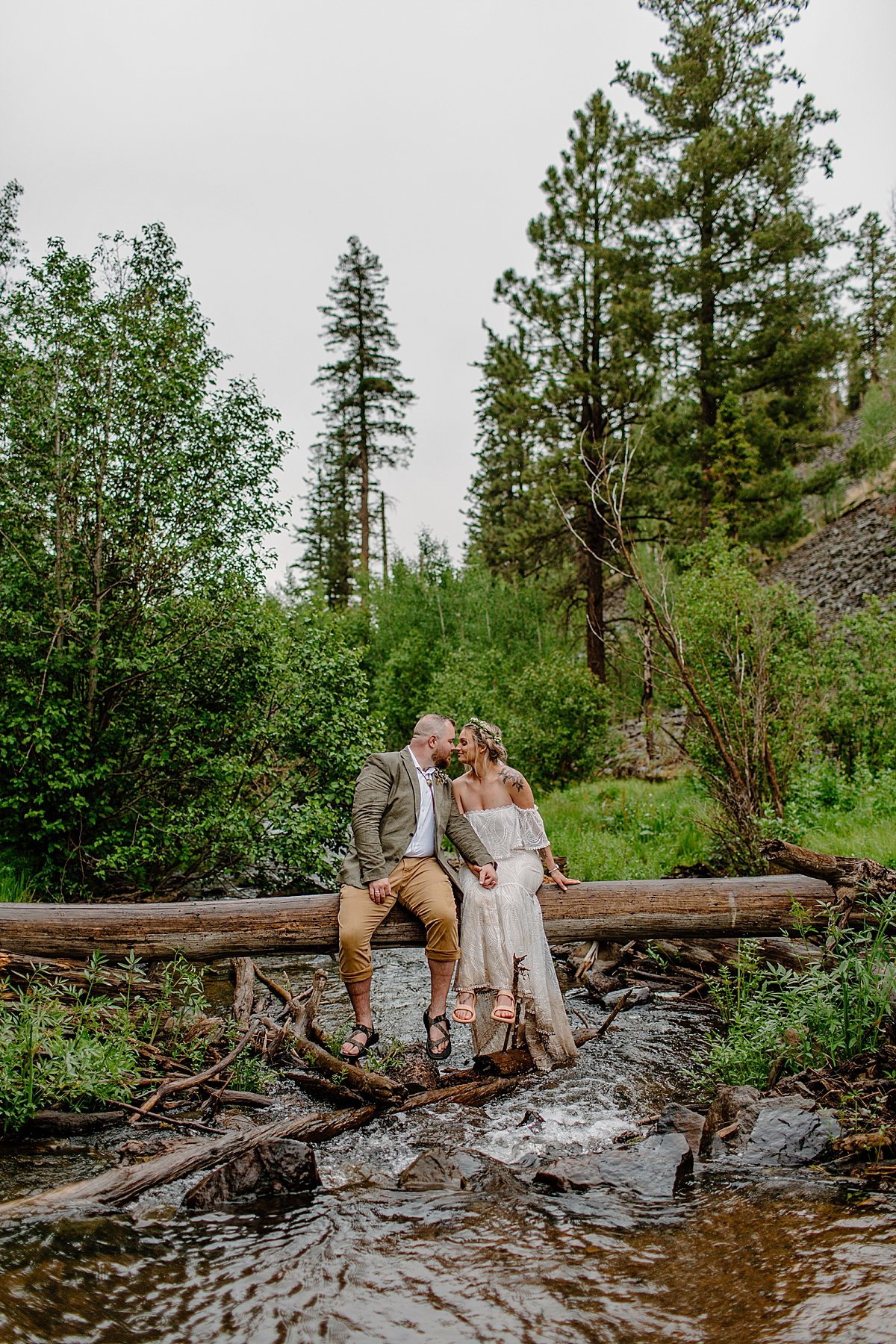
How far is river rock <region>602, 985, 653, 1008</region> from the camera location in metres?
8.15

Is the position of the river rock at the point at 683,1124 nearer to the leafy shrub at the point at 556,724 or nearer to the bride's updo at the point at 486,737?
the bride's updo at the point at 486,737

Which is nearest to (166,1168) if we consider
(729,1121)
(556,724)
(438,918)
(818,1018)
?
(438,918)

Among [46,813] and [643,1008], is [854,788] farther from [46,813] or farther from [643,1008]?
[46,813]

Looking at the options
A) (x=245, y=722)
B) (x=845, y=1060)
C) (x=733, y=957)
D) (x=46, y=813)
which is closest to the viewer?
(x=845, y=1060)

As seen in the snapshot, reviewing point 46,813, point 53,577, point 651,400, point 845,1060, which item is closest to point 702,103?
point 651,400

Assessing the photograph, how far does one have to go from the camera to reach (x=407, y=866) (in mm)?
6910

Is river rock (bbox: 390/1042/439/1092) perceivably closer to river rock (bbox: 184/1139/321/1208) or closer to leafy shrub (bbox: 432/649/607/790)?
river rock (bbox: 184/1139/321/1208)

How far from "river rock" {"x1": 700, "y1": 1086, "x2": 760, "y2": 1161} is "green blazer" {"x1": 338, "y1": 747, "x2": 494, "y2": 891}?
2.31 metres

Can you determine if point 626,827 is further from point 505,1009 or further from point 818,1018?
point 818,1018

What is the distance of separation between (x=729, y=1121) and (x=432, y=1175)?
5.49ft

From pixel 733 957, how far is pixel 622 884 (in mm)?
1497

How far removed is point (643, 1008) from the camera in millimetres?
8055

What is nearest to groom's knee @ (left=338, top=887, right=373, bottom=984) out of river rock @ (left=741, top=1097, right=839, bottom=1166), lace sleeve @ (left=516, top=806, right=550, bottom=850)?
lace sleeve @ (left=516, top=806, right=550, bottom=850)

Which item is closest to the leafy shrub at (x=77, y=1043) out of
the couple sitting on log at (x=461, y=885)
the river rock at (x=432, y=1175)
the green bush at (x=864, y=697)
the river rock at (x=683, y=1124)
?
the couple sitting on log at (x=461, y=885)
